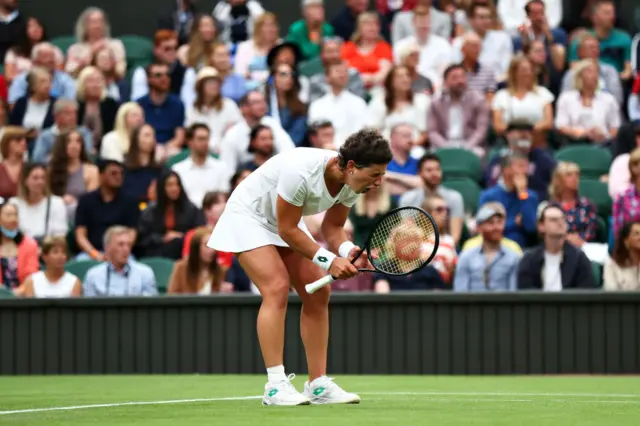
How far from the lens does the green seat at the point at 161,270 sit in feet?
38.9

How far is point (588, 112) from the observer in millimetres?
13648

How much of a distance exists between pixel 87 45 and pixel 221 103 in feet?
7.78

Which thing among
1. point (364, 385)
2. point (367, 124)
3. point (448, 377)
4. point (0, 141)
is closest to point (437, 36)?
point (367, 124)

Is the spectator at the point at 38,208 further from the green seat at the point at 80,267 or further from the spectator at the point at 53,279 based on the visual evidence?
the spectator at the point at 53,279

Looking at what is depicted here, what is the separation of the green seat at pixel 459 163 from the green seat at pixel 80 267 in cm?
338

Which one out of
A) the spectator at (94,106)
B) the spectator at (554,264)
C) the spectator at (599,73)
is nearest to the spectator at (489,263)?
the spectator at (554,264)

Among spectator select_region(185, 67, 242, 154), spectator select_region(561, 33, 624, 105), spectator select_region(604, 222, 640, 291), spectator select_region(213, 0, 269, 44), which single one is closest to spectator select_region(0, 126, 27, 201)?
spectator select_region(185, 67, 242, 154)

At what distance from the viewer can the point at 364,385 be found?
9.24 metres

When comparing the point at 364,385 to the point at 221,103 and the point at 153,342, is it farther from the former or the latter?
the point at 221,103

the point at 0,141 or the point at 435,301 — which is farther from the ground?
the point at 0,141

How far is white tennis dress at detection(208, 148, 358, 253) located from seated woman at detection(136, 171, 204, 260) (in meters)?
5.09

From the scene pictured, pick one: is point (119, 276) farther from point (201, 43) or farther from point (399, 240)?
point (399, 240)

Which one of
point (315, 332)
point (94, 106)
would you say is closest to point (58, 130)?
point (94, 106)

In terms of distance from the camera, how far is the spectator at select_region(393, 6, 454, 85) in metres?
14.8
